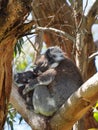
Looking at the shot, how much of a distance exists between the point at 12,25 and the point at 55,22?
10.8ft

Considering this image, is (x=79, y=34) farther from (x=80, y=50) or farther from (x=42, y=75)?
(x=42, y=75)

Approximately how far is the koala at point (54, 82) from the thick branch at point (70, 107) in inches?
30.5

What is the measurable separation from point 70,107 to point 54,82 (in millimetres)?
1435

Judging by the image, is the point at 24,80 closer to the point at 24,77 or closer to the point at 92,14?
the point at 24,77

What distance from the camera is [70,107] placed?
266 cm

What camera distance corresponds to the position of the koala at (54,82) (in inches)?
155

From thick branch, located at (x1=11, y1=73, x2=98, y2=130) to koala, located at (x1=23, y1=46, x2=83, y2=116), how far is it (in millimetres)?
776

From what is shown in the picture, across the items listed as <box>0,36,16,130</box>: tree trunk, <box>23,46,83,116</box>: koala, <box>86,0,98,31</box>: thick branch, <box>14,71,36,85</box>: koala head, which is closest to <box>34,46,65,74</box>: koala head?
<box>23,46,83,116</box>: koala

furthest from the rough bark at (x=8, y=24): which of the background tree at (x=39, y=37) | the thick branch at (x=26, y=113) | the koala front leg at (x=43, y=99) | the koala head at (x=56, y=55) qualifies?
the koala head at (x=56, y=55)

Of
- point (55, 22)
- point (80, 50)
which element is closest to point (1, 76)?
point (80, 50)

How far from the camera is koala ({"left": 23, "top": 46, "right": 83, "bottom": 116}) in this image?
12.9 feet

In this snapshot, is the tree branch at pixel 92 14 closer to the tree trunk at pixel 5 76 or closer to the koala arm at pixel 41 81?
the koala arm at pixel 41 81

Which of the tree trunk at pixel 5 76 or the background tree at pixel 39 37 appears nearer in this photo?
the background tree at pixel 39 37

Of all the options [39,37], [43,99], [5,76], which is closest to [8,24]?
[5,76]
